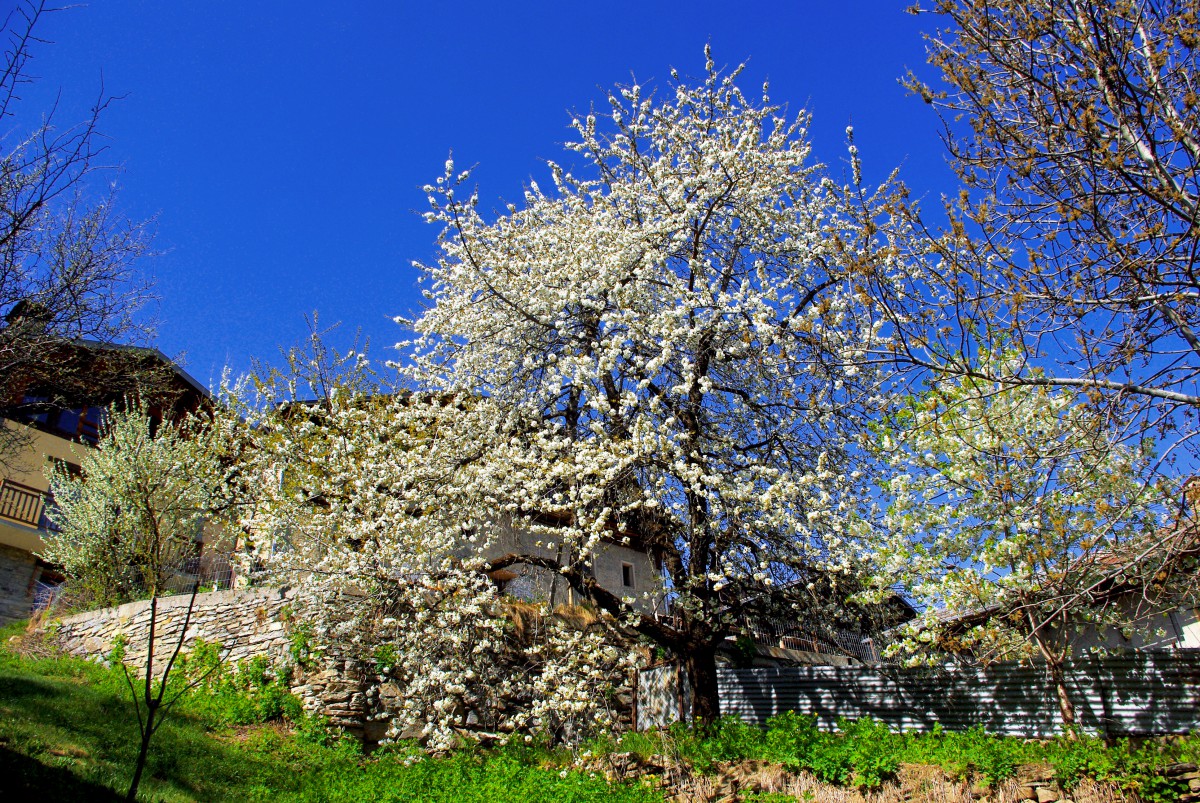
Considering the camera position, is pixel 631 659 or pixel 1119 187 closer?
pixel 1119 187

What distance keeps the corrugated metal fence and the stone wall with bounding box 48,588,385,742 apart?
4.98 meters

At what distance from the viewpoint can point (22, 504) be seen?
65.6 feet

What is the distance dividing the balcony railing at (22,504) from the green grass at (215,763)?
9.77 metres

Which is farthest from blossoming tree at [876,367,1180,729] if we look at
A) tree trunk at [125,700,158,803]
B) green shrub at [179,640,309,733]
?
green shrub at [179,640,309,733]

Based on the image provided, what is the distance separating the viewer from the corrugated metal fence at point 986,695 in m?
9.03

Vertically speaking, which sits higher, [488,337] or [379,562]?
[488,337]

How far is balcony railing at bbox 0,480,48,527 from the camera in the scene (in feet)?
64.6

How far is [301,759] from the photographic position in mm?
10539

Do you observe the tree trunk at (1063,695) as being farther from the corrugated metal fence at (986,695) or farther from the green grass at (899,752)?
the green grass at (899,752)

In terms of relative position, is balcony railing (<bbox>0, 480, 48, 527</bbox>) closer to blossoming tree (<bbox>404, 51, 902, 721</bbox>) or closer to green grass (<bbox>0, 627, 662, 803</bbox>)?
green grass (<bbox>0, 627, 662, 803</bbox>)

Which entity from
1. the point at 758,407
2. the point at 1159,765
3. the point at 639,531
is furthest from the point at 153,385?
the point at 1159,765

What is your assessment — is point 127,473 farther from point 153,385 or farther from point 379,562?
point 153,385

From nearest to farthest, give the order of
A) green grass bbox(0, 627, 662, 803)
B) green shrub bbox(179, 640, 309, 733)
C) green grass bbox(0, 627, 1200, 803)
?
green grass bbox(0, 627, 1200, 803) < green grass bbox(0, 627, 662, 803) < green shrub bbox(179, 640, 309, 733)

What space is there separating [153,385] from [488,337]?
18.3ft
